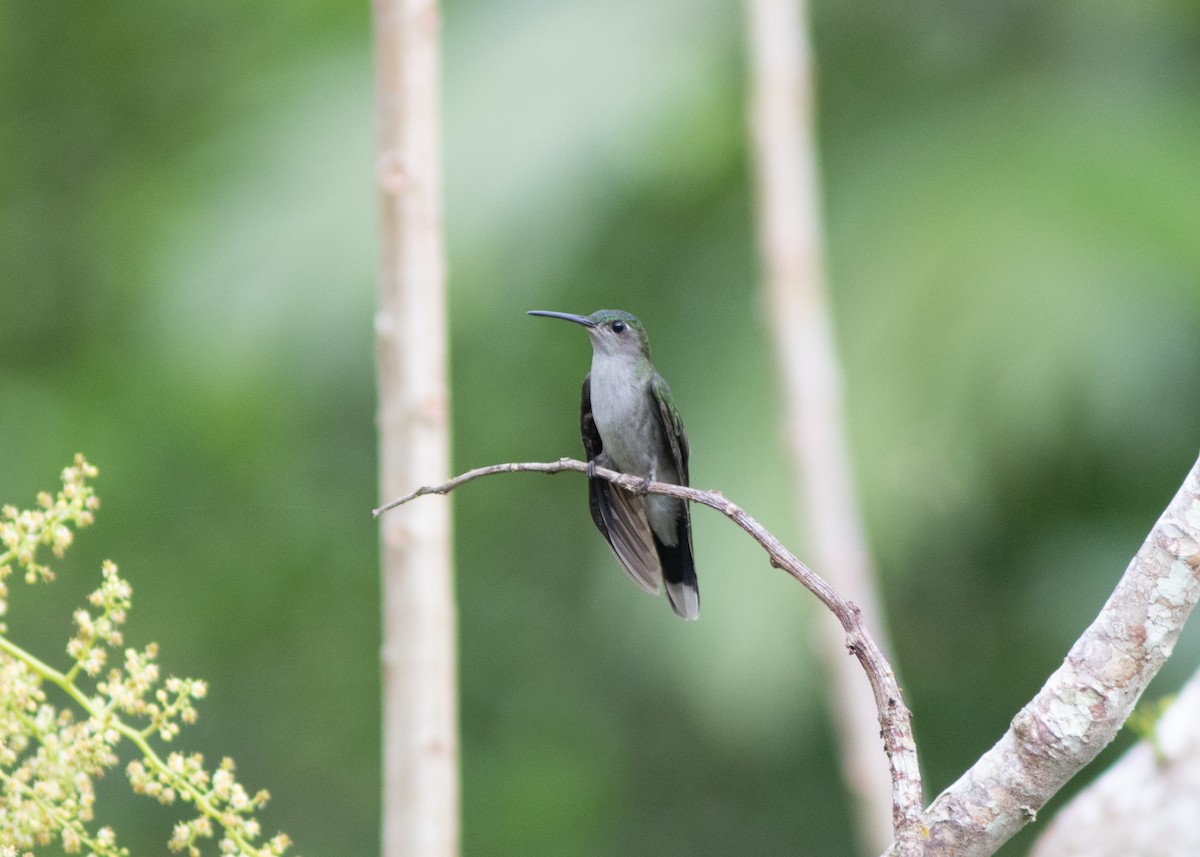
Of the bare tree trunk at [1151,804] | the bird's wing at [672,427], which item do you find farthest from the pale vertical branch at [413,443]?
the bare tree trunk at [1151,804]

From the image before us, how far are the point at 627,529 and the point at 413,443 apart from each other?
56 cm

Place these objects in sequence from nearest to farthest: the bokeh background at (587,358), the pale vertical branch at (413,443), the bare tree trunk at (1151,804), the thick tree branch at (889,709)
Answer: the thick tree branch at (889,709)
the bare tree trunk at (1151,804)
the pale vertical branch at (413,443)
the bokeh background at (587,358)

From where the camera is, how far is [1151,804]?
2617 millimetres

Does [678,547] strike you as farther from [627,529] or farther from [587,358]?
[587,358]

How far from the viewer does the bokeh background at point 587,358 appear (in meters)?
6.83

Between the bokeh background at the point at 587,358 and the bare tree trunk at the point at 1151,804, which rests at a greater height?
the bokeh background at the point at 587,358

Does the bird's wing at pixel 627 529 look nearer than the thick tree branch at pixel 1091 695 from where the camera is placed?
No

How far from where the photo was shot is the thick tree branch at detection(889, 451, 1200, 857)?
5.03ft

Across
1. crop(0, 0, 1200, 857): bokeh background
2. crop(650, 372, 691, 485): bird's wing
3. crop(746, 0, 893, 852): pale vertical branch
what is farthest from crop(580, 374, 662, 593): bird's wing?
crop(0, 0, 1200, 857): bokeh background

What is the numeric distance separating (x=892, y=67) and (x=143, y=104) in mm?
5280

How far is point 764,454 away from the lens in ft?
22.4

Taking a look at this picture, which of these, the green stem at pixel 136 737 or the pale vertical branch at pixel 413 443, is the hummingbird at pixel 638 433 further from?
the green stem at pixel 136 737

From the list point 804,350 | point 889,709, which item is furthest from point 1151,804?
point 804,350

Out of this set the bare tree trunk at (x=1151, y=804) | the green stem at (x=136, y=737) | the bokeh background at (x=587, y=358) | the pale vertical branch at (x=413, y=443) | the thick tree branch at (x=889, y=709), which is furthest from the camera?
the bokeh background at (x=587, y=358)
